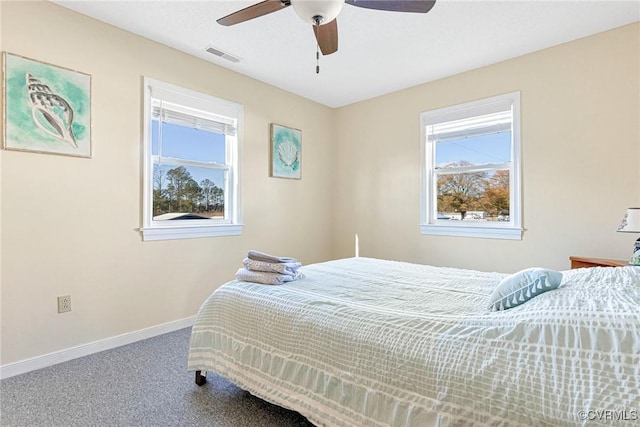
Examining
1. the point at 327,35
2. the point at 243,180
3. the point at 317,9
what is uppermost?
the point at 327,35

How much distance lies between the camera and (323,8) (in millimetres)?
1521

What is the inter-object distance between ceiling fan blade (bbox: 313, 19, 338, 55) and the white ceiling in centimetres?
47

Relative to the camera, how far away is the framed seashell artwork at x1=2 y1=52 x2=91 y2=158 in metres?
2.09

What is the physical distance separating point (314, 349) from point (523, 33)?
9.80 feet

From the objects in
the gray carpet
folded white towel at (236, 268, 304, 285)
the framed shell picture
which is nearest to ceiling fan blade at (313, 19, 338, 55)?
folded white towel at (236, 268, 304, 285)

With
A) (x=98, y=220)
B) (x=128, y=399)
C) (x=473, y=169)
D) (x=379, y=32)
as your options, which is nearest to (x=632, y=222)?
(x=473, y=169)

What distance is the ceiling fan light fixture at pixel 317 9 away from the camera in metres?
1.49

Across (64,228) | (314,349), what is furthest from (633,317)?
(64,228)

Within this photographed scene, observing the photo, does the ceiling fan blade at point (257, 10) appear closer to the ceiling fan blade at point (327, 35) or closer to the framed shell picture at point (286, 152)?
the ceiling fan blade at point (327, 35)

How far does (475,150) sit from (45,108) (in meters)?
3.83

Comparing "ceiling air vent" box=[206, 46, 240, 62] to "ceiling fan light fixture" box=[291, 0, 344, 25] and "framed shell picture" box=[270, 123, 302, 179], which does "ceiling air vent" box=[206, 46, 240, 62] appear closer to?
"framed shell picture" box=[270, 123, 302, 179]

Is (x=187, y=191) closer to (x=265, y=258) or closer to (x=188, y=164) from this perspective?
(x=188, y=164)

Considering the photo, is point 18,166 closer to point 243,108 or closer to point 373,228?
point 243,108

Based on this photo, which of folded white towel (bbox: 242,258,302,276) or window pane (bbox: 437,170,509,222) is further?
window pane (bbox: 437,170,509,222)
